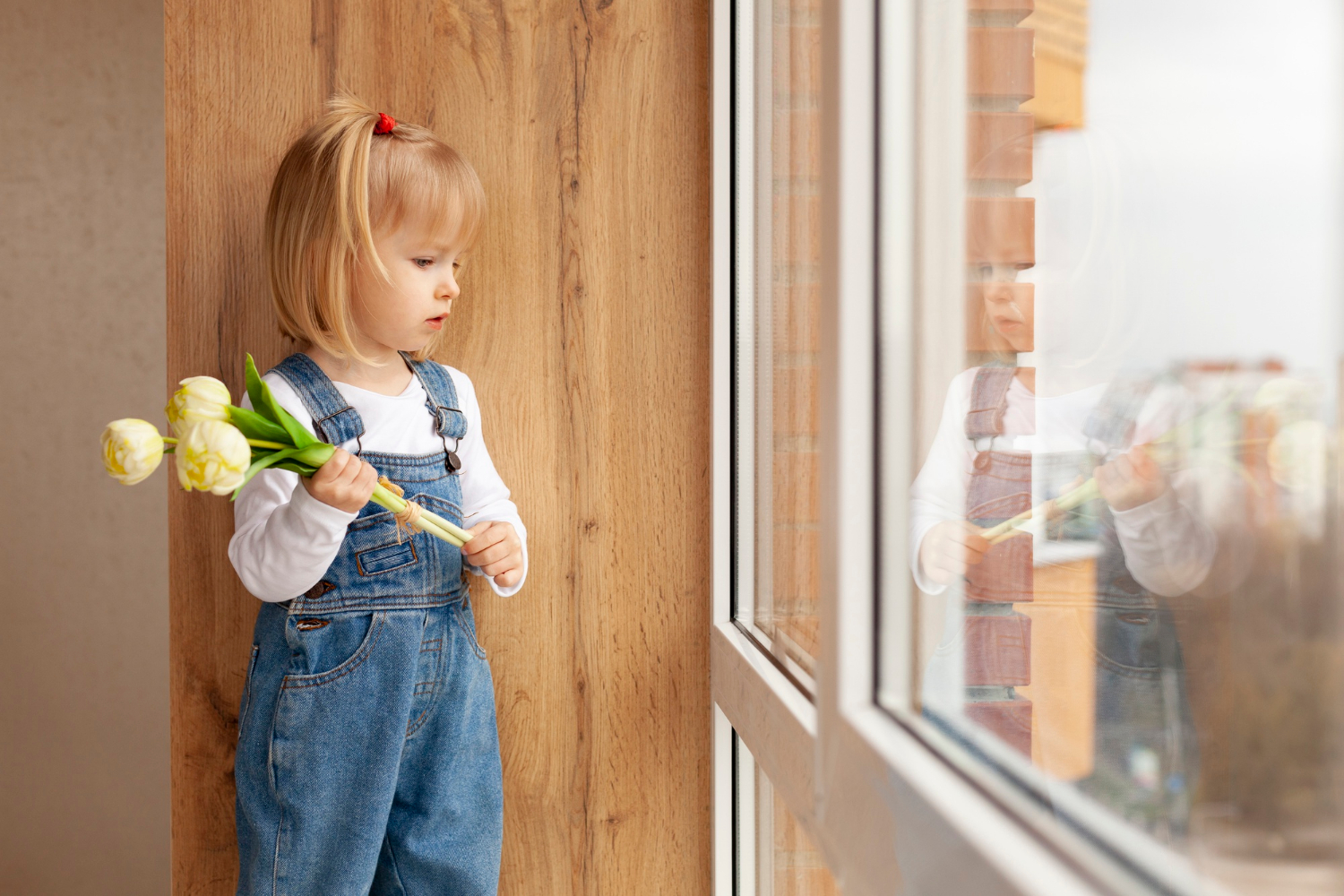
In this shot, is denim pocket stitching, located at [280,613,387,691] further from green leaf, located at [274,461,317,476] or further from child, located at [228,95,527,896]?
green leaf, located at [274,461,317,476]

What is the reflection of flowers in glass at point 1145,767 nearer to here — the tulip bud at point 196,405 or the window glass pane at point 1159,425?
the window glass pane at point 1159,425

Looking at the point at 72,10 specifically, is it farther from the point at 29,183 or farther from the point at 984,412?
the point at 984,412

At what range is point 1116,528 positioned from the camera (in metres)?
0.31

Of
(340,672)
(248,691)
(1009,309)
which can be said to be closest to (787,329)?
(1009,309)

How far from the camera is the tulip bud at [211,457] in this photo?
2.14 feet

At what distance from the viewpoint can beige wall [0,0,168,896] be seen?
1800mm

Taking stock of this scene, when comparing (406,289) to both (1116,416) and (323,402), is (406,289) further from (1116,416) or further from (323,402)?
(1116,416)

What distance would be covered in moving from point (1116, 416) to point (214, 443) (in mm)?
626

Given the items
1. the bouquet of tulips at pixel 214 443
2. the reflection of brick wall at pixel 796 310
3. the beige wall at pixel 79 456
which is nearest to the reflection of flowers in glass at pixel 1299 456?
the reflection of brick wall at pixel 796 310

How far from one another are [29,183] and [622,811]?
72.9 inches

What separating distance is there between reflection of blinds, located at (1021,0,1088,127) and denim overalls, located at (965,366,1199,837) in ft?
0.41

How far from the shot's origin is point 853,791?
1.68 ft

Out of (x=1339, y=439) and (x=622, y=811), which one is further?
(x=622, y=811)

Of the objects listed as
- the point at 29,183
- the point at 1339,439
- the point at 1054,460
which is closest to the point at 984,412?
the point at 1054,460
